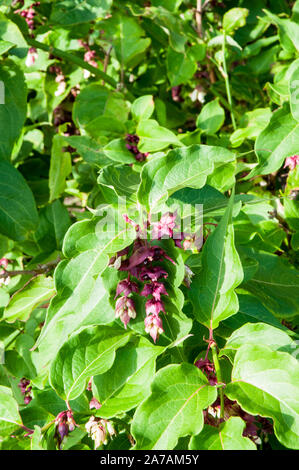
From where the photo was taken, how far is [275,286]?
117 cm

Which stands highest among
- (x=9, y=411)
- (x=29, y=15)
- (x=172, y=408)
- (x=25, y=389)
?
(x=29, y=15)

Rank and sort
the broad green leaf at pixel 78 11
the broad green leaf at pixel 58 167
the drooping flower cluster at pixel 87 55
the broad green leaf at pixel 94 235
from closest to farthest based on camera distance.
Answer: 1. the broad green leaf at pixel 94 235
2. the broad green leaf at pixel 78 11
3. the broad green leaf at pixel 58 167
4. the drooping flower cluster at pixel 87 55

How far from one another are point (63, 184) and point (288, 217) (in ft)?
2.59

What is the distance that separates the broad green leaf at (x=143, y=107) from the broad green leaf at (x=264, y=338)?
33.0 inches

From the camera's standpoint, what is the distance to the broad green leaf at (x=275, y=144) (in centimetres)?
124

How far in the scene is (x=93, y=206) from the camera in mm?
1612

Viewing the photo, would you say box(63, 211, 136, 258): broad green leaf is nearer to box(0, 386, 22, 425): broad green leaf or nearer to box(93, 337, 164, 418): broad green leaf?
box(93, 337, 164, 418): broad green leaf

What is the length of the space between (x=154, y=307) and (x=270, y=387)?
0.24 metres

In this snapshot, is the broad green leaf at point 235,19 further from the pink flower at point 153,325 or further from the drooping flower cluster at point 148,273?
the pink flower at point 153,325

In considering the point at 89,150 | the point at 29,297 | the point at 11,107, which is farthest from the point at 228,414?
the point at 11,107

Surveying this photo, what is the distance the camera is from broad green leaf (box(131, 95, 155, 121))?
1504 millimetres

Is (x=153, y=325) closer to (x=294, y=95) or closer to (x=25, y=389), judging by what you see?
(x=294, y=95)

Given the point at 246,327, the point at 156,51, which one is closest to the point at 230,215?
the point at 246,327

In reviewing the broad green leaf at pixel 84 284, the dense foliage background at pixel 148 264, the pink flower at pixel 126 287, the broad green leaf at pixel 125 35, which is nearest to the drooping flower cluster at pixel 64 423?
the dense foliage background at pixel 148 264
